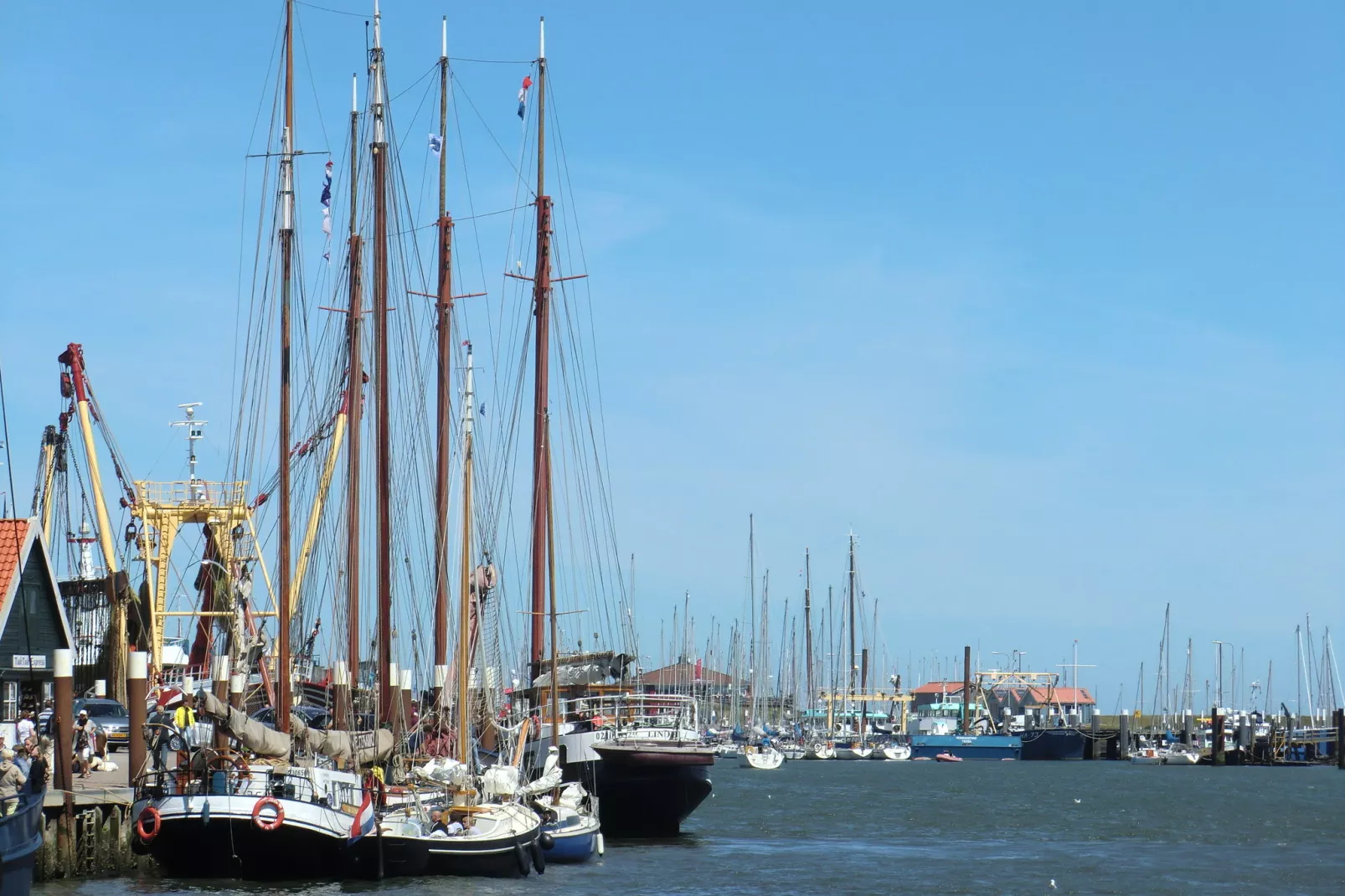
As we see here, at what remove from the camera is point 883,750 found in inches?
6806

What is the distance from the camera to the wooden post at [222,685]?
38438mm

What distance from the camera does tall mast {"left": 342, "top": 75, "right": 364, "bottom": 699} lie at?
44094 mm

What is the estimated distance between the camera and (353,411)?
45000mm

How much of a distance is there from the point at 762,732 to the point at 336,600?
113m

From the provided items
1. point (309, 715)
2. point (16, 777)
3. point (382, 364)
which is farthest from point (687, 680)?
point (16, 777)

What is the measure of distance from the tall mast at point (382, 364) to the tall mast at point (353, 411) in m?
0.59

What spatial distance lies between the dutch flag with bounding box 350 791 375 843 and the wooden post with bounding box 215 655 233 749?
377cm

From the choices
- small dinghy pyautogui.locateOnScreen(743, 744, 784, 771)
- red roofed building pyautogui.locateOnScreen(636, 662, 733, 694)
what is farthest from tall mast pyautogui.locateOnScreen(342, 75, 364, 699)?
small dinghy pyautogui.locateOnScreen(743, 744, 784, 771)

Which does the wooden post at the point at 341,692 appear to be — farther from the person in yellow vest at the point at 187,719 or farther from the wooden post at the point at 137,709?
the wooden post at the point at 137,709

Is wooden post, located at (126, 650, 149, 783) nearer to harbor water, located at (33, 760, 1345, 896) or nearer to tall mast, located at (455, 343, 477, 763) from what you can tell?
harbor water, located at (33, 760, 1345, 896)

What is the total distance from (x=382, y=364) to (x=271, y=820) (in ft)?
52.6

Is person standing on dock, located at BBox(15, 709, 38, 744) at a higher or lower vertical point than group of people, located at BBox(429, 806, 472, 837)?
higher

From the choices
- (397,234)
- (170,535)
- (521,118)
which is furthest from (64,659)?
(170,535)

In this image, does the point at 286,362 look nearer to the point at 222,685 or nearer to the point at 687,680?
the point at 222,685
